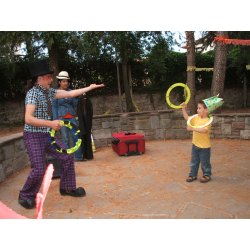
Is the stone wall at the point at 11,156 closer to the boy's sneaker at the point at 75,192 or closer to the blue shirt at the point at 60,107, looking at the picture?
the blue shirt at the point at 60,107

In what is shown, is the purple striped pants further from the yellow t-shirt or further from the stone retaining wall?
the stone retaining wall

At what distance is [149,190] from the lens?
3.59 m

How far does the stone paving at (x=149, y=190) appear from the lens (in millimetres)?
2846

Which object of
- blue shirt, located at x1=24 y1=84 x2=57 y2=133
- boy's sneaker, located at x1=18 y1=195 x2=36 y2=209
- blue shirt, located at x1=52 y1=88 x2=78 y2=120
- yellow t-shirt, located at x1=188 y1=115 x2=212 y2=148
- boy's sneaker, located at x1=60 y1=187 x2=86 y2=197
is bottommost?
boy's sneaker, located at x1=60 y1=187 x2=86 y2=197

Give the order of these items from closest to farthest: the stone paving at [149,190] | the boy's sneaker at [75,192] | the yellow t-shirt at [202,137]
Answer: the stone paving at [149,190]
the boy's sneaker at [75,192]
the yellow t-shirt at [202,137]

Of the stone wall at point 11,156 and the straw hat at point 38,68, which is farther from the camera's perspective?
the stone wall at point 11,156

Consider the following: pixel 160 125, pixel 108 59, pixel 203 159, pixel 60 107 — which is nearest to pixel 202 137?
pixel 203 159

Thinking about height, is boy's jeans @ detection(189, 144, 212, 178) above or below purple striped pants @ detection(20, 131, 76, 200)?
below

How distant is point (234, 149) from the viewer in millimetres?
6020

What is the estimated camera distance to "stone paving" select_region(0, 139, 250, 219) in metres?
2.85

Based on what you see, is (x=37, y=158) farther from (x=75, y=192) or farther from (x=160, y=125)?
(x=160, y=125)

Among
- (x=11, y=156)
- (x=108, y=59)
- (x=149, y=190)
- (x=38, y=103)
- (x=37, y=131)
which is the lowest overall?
(x=149, y=190)

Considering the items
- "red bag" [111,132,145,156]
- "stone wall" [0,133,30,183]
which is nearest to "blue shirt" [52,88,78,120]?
"stone wall" [0,133,30,183]

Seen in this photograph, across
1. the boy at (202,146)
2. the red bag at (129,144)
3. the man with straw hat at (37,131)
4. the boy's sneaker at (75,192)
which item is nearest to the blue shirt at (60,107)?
the red bag at (129,144)
